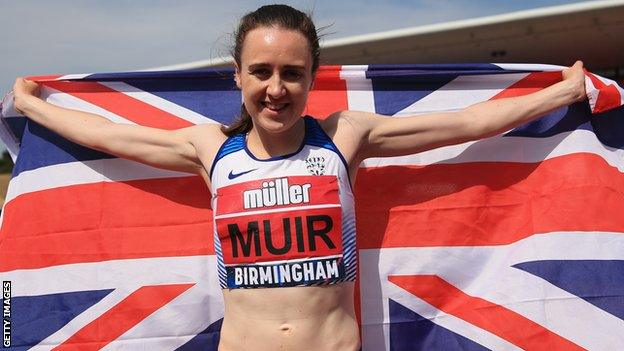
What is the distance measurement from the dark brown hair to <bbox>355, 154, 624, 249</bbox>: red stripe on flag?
0.84 metres

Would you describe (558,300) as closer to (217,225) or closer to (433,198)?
(433,198)

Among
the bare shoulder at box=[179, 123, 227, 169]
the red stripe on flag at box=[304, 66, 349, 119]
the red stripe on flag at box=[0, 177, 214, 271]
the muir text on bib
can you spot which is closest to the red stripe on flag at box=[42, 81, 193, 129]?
the red stripe on flag at box=[0, 177, 214, 271]

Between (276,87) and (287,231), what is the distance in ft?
1.76

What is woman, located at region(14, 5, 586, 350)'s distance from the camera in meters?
2.20

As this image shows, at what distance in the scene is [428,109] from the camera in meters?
2.99

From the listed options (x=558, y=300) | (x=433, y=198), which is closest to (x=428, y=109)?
(x=433, y=198)

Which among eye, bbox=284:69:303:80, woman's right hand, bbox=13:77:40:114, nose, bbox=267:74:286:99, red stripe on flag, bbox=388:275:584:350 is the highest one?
woman's right hand, bbox=13:77:40:114

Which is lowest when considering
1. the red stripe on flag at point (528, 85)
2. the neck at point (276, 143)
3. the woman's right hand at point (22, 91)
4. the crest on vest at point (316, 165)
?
the crest on vest at point (316, 165)

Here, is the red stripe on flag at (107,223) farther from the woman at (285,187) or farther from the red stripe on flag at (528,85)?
the red stripe on flag at (528,85)

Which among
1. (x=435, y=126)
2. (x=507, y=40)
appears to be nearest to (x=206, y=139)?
(x=435, y=126)

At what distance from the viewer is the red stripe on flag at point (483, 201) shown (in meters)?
2.82

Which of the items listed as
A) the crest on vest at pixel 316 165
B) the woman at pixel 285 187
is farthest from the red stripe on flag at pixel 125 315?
the crest on vest at pixel 316 165

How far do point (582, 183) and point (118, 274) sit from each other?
2171 mm

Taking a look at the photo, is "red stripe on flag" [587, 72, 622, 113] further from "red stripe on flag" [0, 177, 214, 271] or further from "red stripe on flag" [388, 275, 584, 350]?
"red stripe on flag" [0, 177, 214, 271]
